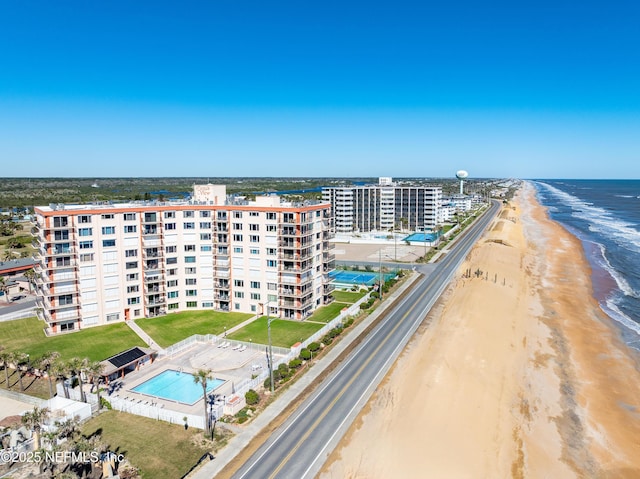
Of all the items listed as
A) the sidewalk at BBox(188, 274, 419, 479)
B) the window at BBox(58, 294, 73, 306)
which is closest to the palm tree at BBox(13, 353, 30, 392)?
the window at BBox(58, 294, 73, 306)

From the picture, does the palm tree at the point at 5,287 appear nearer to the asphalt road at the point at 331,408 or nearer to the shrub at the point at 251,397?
the shrub at the point at 251,397

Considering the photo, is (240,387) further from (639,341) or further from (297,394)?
(639,341)

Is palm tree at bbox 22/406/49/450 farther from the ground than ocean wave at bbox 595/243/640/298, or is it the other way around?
palm tree at bbox 22/406/49/450

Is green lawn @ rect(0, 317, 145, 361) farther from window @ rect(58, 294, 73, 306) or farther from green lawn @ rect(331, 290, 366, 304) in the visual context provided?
green lawn @ rect(331, 290, 366, 304)

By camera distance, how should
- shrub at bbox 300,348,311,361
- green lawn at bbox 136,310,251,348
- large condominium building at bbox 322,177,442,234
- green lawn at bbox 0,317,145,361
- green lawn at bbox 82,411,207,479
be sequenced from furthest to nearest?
large condominium building at bbox 322,177,442,234 → green lawn at bbox 136,310,251,348 → green lawn at bbox 0,317,145,361 → shrub at bbox 300,348,311,361 → green lawn at bbox 82,411,207,479

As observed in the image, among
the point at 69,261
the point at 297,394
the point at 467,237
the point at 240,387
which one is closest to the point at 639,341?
the point at 297,394

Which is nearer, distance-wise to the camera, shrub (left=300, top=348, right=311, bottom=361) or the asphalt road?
the asphalt road

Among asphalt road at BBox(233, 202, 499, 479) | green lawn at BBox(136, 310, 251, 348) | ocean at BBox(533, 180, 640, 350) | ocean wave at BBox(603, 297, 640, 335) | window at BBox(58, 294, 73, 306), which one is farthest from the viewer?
ocean at BBox(533, 180, 640, 350)
